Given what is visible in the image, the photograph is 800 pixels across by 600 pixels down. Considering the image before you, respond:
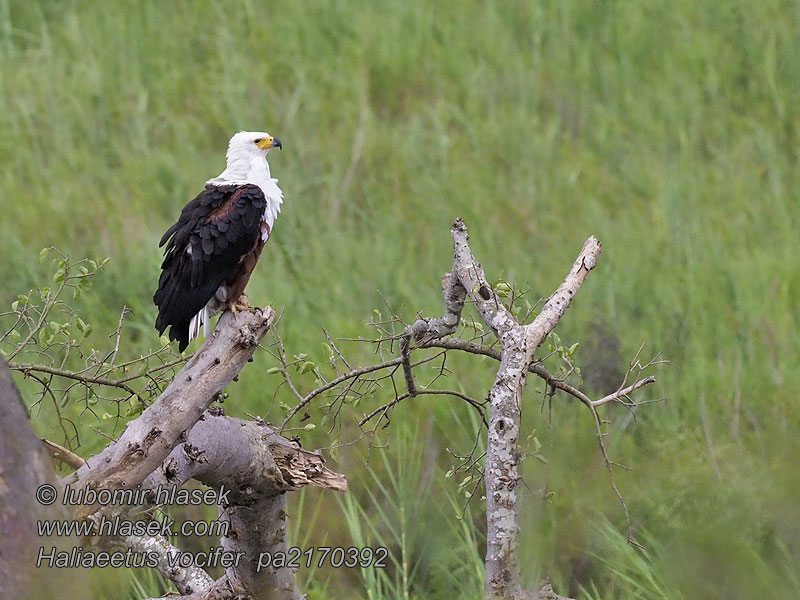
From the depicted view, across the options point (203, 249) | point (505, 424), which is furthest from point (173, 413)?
point (203, 249)

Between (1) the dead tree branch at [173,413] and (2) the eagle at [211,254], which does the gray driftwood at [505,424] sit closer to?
(1) the dead tree branch at [173,413]

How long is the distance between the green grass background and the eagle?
949 millimetres

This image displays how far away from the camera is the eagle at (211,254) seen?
3412 millimetres

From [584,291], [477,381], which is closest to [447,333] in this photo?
[477,381]

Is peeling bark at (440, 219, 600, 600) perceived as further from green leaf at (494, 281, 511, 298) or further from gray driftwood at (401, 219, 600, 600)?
green leaf at (494, 281, 511, 298)

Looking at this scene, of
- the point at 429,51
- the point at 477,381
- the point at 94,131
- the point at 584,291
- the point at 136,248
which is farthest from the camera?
the point at 429,51

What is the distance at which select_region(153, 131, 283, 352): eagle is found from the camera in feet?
11.2

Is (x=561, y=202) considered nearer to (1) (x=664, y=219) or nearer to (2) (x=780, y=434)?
(1) (x=664, y=219)

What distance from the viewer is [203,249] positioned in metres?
3.41

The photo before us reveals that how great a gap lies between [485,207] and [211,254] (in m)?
3.36

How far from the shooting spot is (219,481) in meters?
2.80

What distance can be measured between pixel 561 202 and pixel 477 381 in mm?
2055

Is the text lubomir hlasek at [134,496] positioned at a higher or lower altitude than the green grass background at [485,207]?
lower

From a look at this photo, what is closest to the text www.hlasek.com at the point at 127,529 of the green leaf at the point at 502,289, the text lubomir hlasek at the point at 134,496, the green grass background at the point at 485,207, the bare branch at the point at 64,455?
the text lubomir hlasek at the point at 134,496
